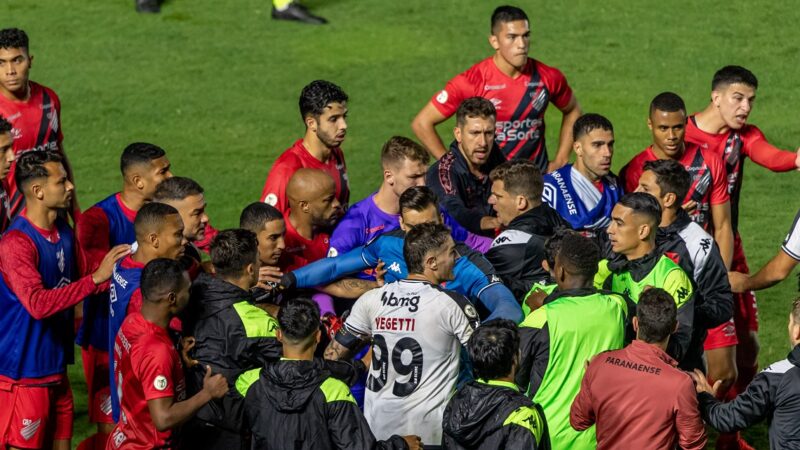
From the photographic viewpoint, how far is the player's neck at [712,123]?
9664 millimetres

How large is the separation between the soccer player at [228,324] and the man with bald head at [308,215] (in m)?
1.11

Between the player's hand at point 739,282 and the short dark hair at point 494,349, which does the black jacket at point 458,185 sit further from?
the short dark hair at point 494,349

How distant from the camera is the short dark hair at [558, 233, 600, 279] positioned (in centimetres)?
667

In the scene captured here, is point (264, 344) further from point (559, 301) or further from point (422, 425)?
point (559, 301)

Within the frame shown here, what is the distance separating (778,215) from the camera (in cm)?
1326

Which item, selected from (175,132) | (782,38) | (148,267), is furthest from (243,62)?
A: (148,267)

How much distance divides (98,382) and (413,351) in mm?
2894

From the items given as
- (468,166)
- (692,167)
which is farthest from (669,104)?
(468,166)

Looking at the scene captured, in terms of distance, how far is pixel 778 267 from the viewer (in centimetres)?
833

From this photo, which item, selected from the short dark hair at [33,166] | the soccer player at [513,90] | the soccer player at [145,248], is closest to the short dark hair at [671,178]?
the soccer player at [513,90]

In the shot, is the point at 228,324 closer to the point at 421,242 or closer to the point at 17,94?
the point at 421,242

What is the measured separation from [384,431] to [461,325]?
2.46 ft

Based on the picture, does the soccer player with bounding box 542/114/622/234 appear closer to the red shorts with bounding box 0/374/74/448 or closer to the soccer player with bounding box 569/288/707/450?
the soccer player with bounding box 569/288/707/450

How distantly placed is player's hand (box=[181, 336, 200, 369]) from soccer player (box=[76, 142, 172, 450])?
1475mm
